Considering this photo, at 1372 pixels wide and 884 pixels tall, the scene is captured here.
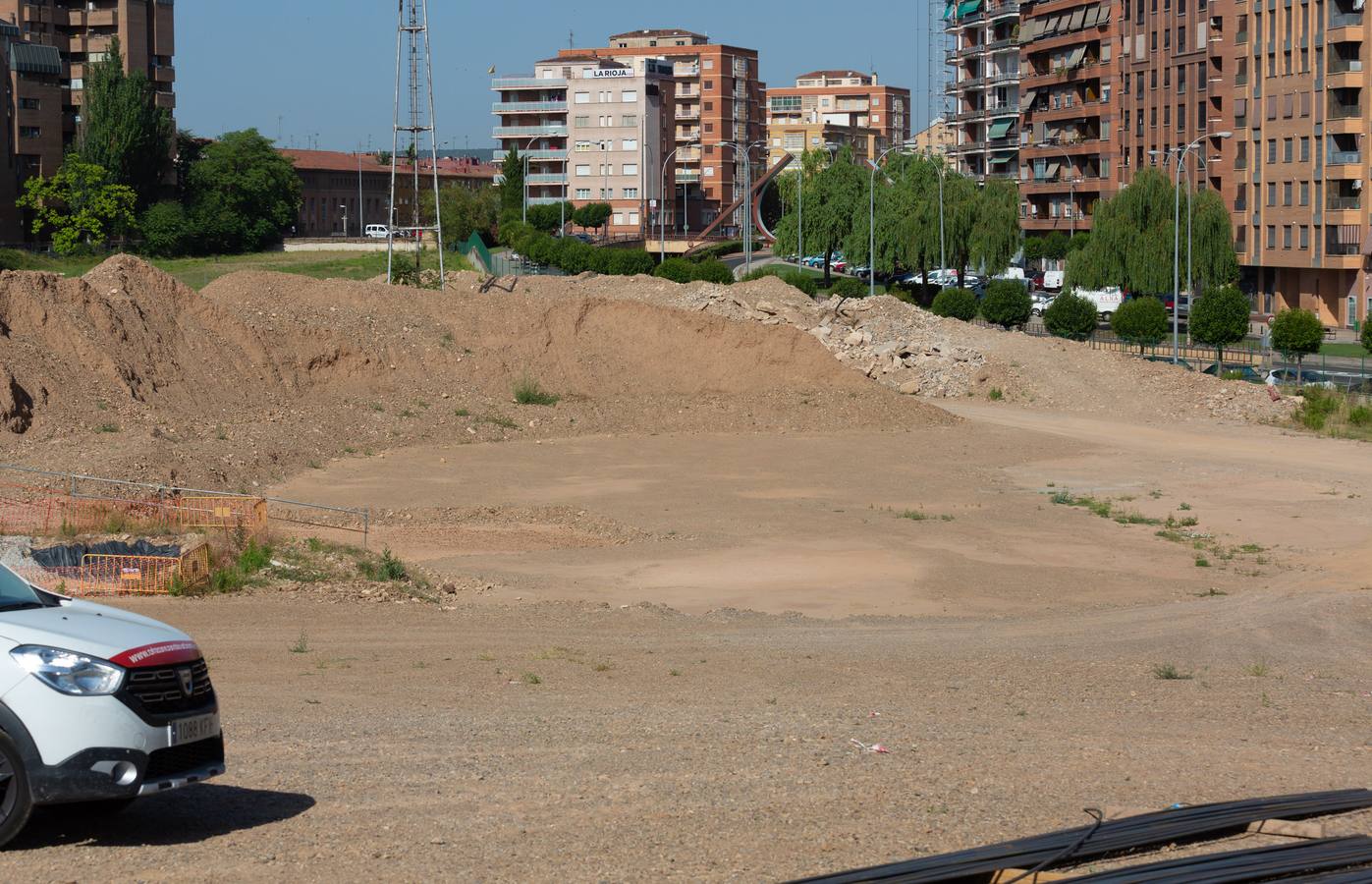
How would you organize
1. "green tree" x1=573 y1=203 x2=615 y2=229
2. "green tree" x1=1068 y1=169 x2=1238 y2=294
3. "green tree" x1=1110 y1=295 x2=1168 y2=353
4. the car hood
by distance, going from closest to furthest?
the car hood, "green tree" x1=1110 y1=295 x2=1168 y2=353, "green tree" x1=1068 y1=169 x2=1238 y2=294, "green tree" x1=573 y1=203 x2=615 y2=229

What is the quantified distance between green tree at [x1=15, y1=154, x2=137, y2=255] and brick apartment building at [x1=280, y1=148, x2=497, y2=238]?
4326cm

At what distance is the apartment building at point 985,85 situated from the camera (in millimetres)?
131250

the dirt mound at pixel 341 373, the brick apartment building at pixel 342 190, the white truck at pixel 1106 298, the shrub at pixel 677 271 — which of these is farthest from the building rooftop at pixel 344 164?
the dirt mound at pixel 341 373

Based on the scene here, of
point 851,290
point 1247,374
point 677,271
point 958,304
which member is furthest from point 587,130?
point 1247,374

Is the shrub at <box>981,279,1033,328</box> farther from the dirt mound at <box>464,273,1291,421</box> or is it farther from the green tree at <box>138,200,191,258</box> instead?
the green tree at <box>138,200,191,258</box>

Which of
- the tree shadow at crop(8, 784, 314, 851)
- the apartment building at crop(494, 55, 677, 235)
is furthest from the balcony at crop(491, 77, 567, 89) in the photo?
the tree shadow at crop(8, 784, 314, 851)

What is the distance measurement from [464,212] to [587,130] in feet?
106

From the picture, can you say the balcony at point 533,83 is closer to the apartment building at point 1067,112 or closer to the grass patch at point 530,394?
the apartment building at point 1067,112

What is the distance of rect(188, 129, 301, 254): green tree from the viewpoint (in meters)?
117

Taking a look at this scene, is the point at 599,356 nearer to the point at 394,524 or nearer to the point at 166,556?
the point at 394,524

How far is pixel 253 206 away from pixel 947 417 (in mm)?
84032

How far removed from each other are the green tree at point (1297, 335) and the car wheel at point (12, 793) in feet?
192

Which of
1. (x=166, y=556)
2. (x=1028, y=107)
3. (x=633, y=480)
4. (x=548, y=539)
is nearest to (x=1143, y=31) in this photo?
(x=1028, y=107)

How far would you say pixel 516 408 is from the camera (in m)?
48.2
